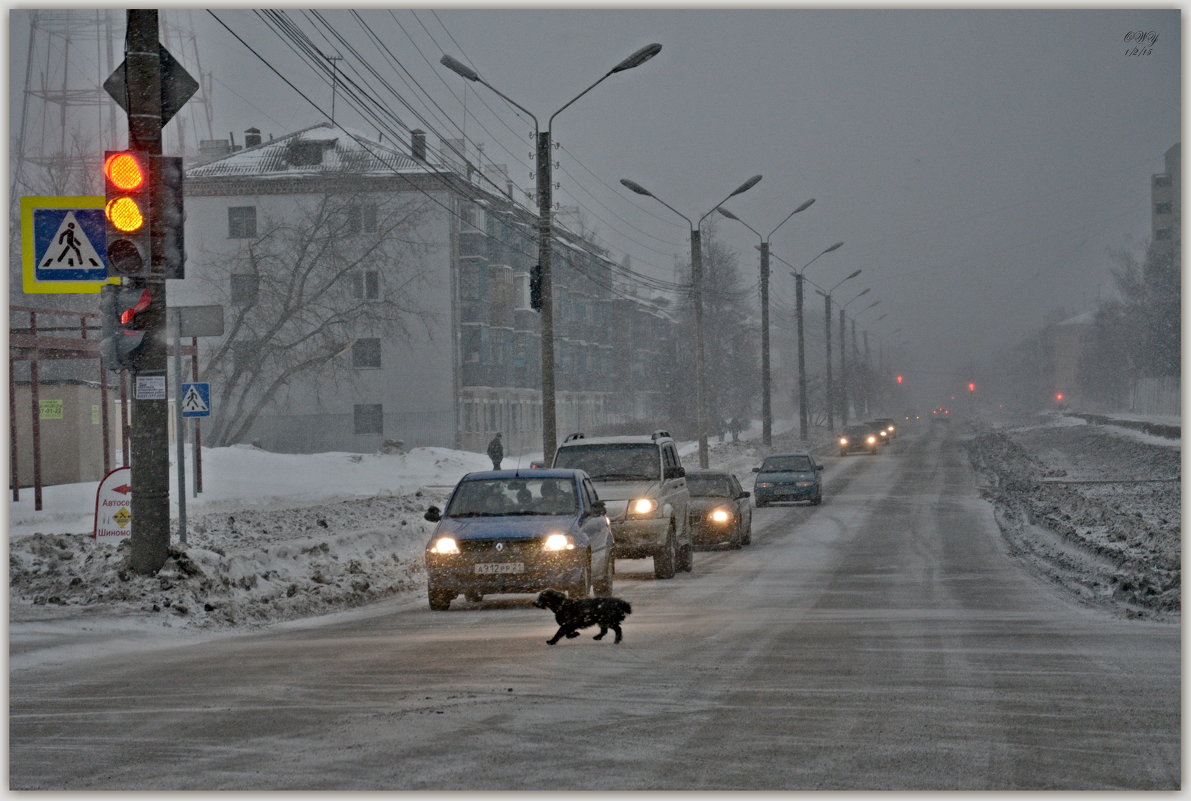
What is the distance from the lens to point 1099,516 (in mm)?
29172

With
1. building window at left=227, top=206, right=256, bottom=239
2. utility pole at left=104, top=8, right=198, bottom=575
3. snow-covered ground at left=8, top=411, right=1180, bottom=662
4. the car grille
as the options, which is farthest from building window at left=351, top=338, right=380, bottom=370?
the car grille

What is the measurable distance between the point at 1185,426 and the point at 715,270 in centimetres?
8810

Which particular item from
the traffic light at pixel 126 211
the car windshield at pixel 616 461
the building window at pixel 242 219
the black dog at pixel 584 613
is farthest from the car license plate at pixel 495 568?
A: the building window at pixel 242 219

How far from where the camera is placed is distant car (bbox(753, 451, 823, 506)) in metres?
38.0

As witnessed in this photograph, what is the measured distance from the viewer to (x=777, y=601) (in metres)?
16.0

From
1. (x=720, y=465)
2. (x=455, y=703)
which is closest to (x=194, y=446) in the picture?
(x=455, y=703)

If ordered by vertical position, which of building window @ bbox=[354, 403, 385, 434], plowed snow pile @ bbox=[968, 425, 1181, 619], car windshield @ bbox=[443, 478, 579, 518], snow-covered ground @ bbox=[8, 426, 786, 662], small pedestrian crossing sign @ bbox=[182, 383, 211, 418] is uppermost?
building window @ bbox=[354, 403, 385, 434]

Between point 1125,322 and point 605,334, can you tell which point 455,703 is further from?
point 1125,322

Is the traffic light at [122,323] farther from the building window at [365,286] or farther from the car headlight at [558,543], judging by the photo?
the building window at [365,286]

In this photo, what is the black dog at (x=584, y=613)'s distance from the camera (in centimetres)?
1162

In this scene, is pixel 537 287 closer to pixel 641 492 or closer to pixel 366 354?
pixel 641 492

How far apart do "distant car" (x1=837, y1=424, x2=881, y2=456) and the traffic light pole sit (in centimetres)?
5929

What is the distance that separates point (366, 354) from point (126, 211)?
5688 centimetres

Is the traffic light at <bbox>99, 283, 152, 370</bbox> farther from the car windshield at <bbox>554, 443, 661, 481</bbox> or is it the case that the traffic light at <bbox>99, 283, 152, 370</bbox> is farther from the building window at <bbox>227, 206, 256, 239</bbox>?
the building window at <bbox>227, 206, 256, 239</bbox>
